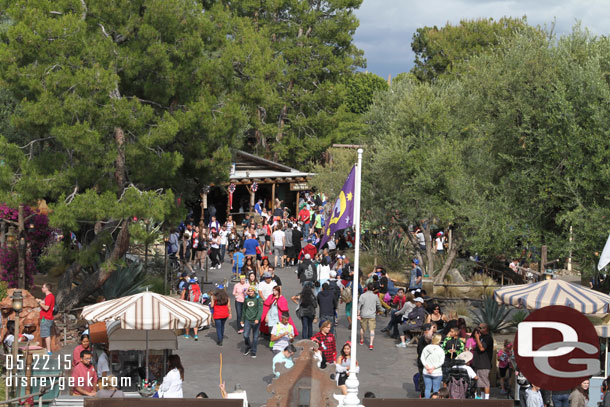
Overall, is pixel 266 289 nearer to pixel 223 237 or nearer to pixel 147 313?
pixel 147 313

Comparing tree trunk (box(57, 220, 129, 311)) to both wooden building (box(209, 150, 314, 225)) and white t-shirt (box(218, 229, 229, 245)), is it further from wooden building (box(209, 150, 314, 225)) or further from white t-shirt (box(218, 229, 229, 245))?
wooden building (box(209, 150, 314, 225))

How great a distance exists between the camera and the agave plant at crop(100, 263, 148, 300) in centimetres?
1894

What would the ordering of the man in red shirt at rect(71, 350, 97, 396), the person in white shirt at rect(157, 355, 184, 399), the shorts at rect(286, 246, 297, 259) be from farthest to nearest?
the shorts at rect(286, 246, 297, 259) < the man in red shirt at rect(71, 350, 97, 396) < the person in white shirt at rect(157, 355, 184, 399)

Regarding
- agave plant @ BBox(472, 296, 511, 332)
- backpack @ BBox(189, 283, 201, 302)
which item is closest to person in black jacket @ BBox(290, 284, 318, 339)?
backpack @ BBox(189, 283, 201, 302)

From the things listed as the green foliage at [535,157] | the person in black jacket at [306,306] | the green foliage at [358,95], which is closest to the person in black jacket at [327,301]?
the person in black jacket at [306,306]

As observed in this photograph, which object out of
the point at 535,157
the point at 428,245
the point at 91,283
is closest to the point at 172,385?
the point at 91,283

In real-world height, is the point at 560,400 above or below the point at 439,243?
below

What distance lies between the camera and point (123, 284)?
1909 centimetres

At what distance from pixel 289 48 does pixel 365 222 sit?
2699 centimetres

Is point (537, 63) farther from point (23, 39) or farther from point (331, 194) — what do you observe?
point (331, 194)

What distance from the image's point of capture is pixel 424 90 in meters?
25.4

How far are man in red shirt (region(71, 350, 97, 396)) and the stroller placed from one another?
19.2 ft

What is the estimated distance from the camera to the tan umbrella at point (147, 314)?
39.5 feet

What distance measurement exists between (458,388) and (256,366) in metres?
4.34
